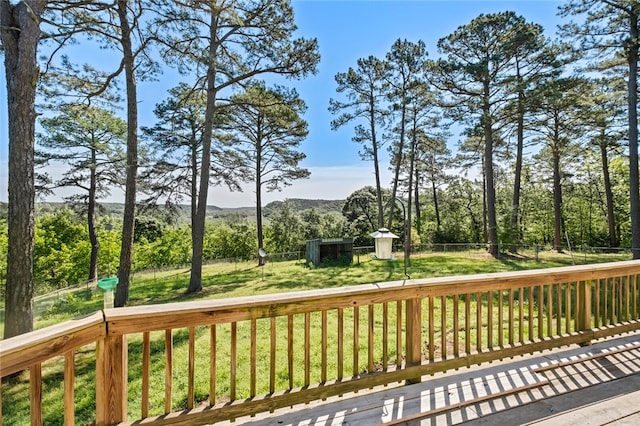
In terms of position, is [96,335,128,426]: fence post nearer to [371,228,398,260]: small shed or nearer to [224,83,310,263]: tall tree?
[371,228,398,260]: small shed

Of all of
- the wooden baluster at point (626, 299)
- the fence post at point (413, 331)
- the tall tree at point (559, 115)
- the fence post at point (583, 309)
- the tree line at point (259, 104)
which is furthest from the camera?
the tall tree at point (559, 115)

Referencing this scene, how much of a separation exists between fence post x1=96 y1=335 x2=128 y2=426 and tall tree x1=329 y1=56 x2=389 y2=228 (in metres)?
12.4

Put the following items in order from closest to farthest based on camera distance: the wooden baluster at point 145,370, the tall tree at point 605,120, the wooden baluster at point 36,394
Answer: the wooden baluster at point 36,394
the wooden baluster at point 145,370
the tall tree at point 605,120

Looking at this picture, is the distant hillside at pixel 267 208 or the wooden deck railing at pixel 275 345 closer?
the wooden deck railing at pixel 275 345

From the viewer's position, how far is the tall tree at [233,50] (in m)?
7.43

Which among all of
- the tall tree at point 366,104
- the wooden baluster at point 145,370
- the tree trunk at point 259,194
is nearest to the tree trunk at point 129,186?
the wooden baluster at point 145,370

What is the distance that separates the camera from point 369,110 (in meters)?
14.6

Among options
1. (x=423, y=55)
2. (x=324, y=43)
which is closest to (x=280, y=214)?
(x=423, y=55)

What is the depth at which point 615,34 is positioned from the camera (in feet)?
28.6

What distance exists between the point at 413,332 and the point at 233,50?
29.2 ft

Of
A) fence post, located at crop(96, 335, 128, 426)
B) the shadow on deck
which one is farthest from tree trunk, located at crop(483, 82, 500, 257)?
fence post, located at crop(96, 335, 128, 426)

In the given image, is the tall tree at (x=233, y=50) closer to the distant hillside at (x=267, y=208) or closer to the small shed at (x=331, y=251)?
the small shed at (x=331, y=251)

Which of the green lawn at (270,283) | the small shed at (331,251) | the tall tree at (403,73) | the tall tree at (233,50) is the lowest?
the green lawn at (270,283)

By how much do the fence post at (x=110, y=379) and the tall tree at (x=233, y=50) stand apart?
720cm
